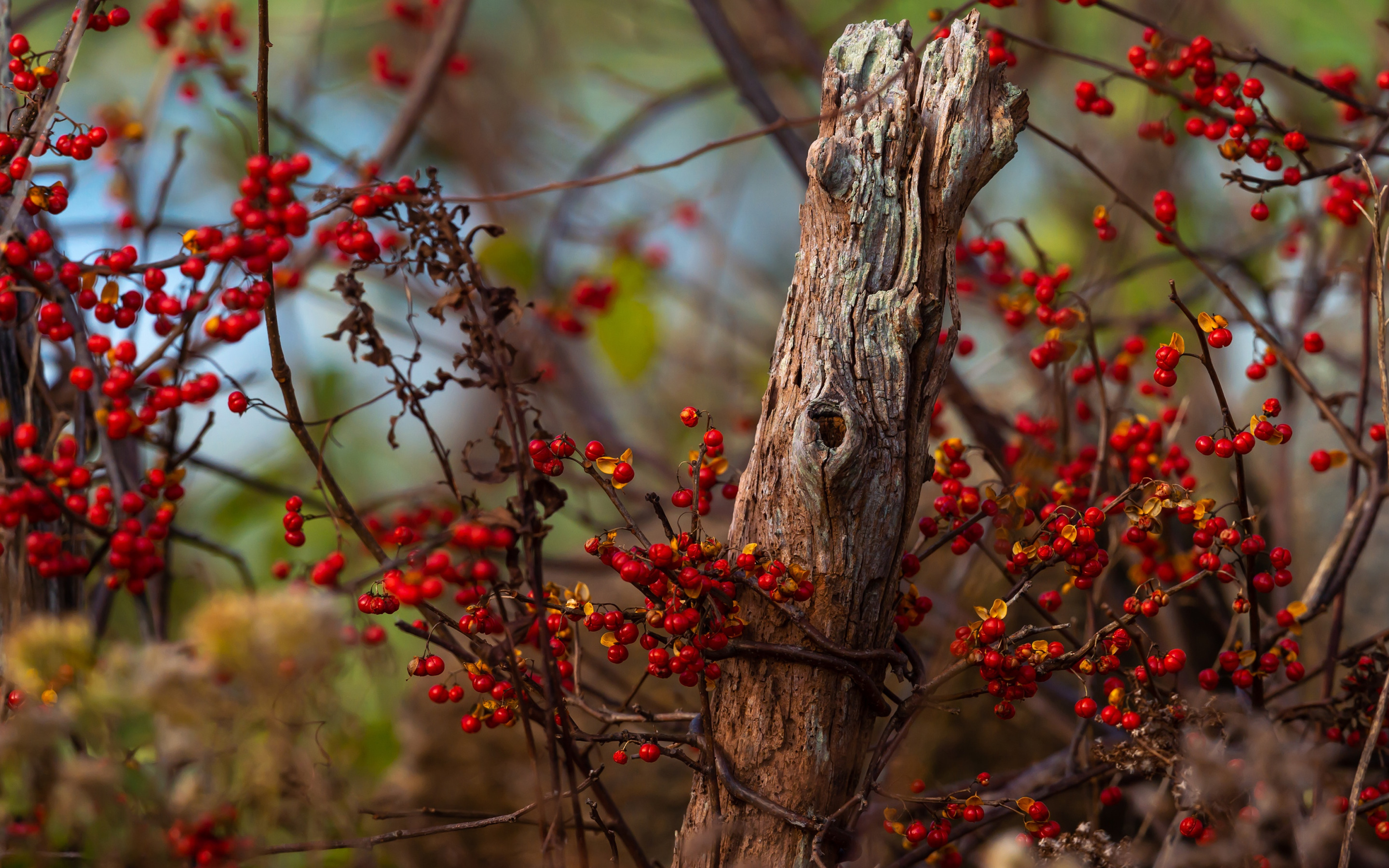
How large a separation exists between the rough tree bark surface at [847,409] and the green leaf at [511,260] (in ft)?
3.22

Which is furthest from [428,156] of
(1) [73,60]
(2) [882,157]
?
(2) [882,157]

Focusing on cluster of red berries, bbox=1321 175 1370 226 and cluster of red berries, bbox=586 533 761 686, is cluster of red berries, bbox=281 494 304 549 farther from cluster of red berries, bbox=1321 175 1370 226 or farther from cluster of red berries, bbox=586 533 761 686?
cluster of red berries, bbox=1321 175 1370 226

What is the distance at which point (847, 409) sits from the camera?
0.73 meters

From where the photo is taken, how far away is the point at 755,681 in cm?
77

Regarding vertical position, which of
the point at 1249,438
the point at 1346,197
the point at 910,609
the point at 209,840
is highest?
the point at 1346,197

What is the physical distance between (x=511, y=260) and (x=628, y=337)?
250mm

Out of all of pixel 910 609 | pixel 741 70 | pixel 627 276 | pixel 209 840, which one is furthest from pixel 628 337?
pixel 209 840

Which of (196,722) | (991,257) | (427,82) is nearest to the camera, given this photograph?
(196,722)

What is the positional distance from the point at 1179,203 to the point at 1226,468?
0.89 m

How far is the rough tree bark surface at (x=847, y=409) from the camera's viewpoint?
76 cm

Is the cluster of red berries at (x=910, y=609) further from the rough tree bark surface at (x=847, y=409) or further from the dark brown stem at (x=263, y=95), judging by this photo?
the dark brown stem at (x=263, y=95)

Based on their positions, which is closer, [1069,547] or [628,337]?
[1069,547]

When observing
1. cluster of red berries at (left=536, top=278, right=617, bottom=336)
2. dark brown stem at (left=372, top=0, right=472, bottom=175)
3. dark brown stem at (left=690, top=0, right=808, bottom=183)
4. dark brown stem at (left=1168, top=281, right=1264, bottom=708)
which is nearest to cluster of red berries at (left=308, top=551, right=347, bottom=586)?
dark brown stem at (left=1168, top=281, right=1264, bottom=708)

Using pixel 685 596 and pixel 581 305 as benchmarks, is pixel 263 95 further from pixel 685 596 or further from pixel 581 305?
pixel 581 305
